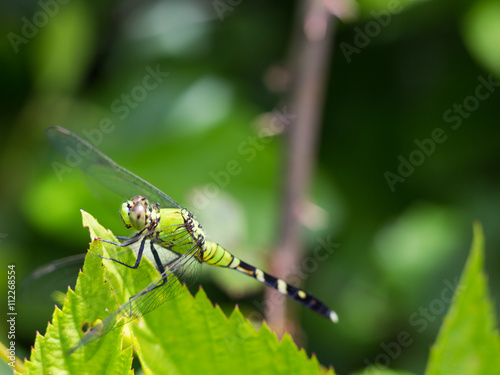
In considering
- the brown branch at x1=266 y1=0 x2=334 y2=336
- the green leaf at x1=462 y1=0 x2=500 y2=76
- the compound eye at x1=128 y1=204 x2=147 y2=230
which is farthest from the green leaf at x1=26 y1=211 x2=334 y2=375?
the green leaf at x1=462 y1=0 x2=500 y2=76

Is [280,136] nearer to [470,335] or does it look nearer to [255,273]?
[255,273]

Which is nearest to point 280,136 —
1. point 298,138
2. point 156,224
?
point 298,138

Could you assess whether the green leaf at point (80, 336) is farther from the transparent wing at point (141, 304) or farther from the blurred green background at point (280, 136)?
the blurred green background at point (280, 136)

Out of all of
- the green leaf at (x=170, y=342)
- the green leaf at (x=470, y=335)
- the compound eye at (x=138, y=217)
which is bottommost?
the green leaf at (x=470, y=335)

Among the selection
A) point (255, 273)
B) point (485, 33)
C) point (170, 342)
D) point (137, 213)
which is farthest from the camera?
point (485, 33)

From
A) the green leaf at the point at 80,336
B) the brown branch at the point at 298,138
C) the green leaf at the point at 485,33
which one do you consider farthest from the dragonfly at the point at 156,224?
the green leaf at the point at 485,33

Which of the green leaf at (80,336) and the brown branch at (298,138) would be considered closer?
the green leaf at (80,336)
